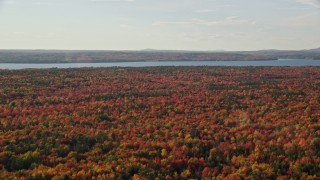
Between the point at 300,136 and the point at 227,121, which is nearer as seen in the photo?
the point at 300,136

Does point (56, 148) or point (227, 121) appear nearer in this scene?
point (56, 148)

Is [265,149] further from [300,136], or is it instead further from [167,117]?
[167,117]

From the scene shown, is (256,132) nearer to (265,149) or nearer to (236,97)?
(265,149)

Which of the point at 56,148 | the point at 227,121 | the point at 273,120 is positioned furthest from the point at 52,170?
the point at 273,120

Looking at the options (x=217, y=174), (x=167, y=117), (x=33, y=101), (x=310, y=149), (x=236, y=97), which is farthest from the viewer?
(x=236, y=97)

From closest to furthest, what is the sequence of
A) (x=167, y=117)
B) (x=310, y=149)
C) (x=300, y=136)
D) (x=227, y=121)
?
(x=310, y=149) → (x=300, y=136) → (x=227, y=121) → (x=167, y=117)

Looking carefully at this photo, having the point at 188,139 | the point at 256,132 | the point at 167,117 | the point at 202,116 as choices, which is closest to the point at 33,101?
the point at 167,117
